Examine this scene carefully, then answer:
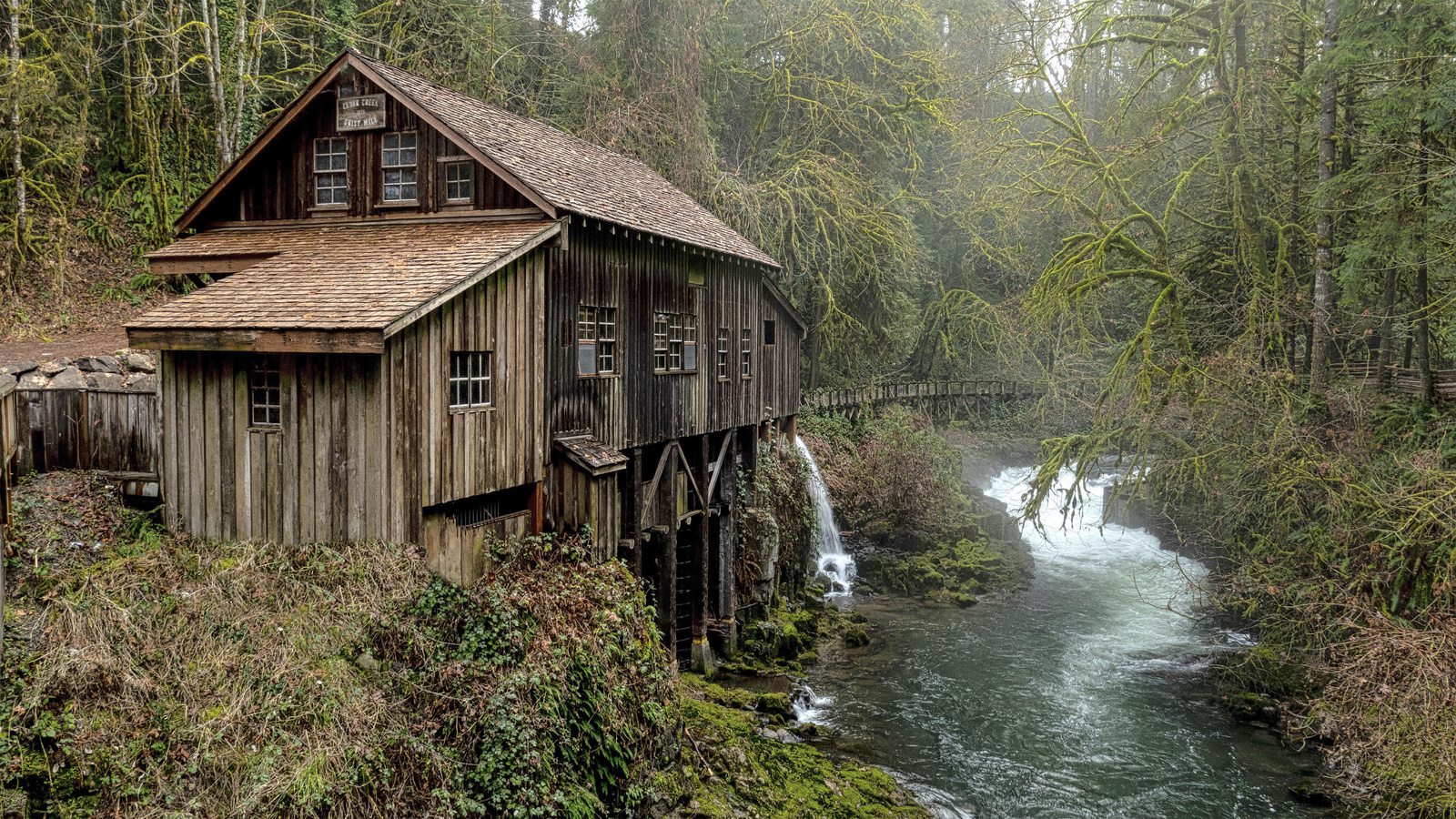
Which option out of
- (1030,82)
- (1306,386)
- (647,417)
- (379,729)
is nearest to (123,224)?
(647,417)

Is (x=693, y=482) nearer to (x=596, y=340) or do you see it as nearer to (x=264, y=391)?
(x=596, y=340)

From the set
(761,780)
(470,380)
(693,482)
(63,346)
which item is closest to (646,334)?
(693,482)

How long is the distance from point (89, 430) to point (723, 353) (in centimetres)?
1006

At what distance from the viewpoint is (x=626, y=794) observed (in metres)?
9.72

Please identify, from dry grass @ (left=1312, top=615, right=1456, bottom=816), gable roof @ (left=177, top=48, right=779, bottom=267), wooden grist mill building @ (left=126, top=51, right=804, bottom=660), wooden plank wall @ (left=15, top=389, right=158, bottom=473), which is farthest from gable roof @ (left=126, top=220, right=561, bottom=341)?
dry grass @ (left=1312, top=615, right=1456, bottom=816)

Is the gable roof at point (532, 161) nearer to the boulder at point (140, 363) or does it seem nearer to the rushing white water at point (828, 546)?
the boulder at point (140, 363)

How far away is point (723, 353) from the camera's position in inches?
671

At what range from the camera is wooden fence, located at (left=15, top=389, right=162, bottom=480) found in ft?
33.3

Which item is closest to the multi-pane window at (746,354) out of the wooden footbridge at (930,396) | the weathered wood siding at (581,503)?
the weathered wood siding at (581,503)

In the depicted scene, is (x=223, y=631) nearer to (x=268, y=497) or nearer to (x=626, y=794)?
(x=268, y=497)

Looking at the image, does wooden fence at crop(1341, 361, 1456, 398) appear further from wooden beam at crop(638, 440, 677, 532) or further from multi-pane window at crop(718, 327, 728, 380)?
wooden beam at crop(638, 440, 677, 532)

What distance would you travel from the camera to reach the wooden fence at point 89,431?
33.3 feet

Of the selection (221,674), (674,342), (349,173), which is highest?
(349,173)

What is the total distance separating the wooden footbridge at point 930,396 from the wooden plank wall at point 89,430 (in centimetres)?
1850
